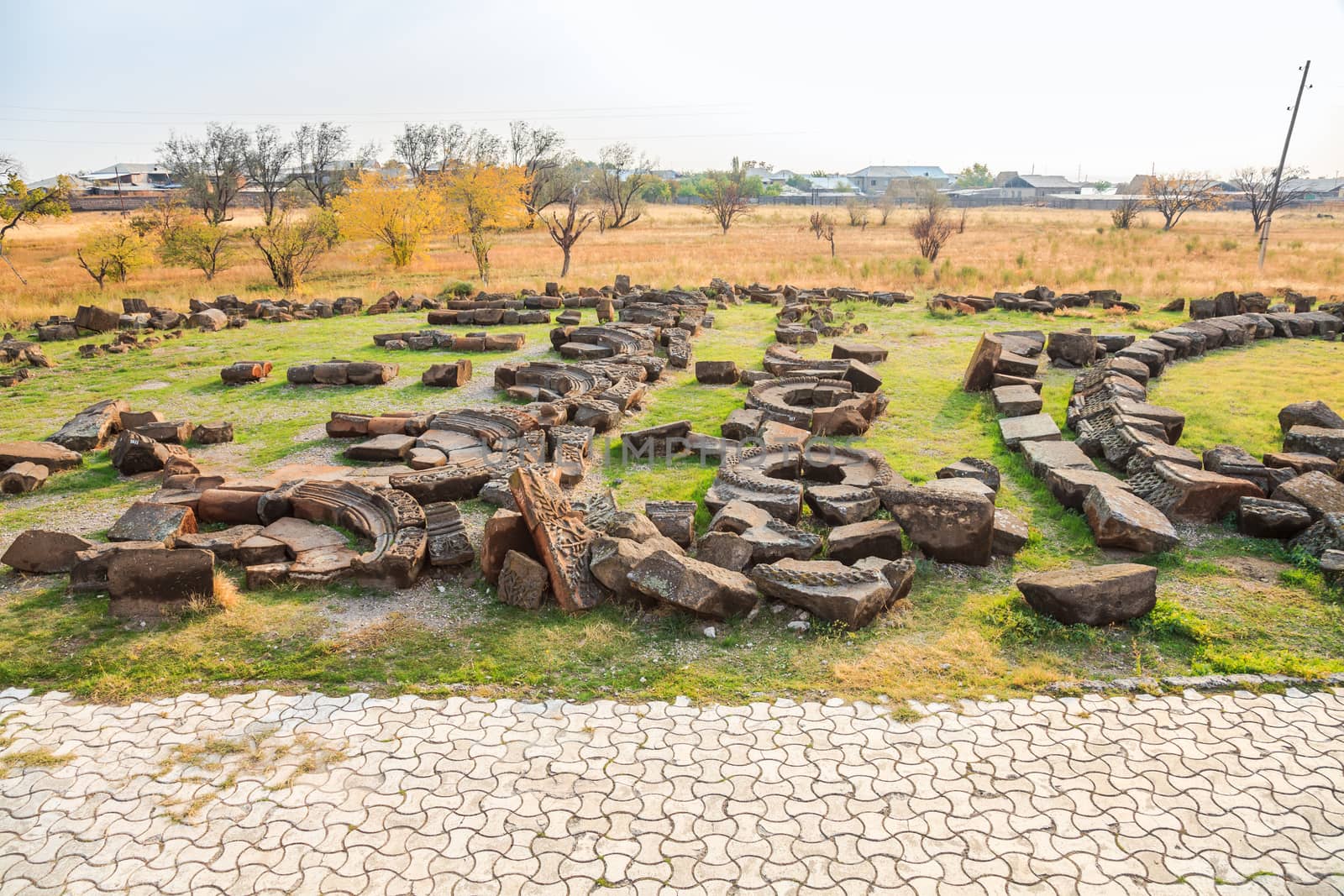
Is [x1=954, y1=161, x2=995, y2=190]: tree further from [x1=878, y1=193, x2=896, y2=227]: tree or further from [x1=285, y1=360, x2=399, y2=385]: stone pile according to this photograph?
[x1=285, y1=360, x2=399, y2=385]: stone pile

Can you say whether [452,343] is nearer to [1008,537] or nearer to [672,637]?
[672,637]

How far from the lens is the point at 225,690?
18.4 feet

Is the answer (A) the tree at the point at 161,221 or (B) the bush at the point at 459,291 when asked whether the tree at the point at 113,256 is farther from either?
(B) the bush at the point at 459,291

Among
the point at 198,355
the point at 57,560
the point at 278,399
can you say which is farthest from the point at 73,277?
the point at 57,560

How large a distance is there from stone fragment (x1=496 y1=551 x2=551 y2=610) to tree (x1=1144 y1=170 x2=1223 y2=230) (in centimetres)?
5477

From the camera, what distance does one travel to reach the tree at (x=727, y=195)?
53.3 m

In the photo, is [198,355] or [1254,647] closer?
[1254,647]

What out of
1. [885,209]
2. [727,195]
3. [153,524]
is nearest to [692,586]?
[153,524]

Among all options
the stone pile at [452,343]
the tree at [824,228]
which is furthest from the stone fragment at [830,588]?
the tree at [824,228]

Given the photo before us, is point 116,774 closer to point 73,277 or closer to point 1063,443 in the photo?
point 1063,443

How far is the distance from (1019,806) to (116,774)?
509cm

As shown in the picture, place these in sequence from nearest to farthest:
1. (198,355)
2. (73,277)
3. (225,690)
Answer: (225,690) → (198,355) → (73,277)

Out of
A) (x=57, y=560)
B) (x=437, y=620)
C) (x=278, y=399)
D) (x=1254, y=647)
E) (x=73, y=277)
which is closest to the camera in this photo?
(x=1254, y=647)

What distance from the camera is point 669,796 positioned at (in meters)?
4.56
